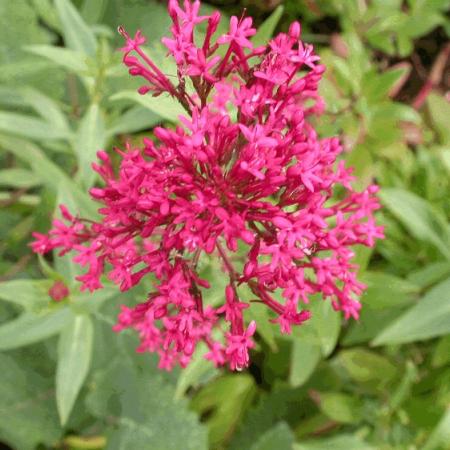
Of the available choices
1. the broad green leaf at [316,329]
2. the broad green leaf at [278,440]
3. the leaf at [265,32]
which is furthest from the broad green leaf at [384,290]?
the leaf at [265,32]

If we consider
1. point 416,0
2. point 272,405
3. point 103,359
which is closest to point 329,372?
point 272,405

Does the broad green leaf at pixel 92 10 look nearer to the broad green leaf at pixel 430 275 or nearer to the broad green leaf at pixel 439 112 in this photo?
the broad green leaf at pixel 430 275

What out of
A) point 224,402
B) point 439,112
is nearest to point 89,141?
point 224,402

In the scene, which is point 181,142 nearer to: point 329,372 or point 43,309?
point 43,309

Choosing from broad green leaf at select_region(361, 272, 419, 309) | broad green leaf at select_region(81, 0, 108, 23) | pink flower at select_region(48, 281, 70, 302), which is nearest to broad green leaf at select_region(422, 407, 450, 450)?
broad green leaf at select_region(361, 272, 419, 309)

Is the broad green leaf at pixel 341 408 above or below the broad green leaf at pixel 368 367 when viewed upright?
below

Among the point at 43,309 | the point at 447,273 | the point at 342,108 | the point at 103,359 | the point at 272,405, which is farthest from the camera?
the point at 272,405

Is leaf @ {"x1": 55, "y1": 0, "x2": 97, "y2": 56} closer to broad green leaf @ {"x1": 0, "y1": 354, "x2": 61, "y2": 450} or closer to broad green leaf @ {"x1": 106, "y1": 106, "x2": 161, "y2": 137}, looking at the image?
broad green leaf @ {"x1": 106, "y1": 106, "x2": 161, "y2": 137}
